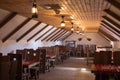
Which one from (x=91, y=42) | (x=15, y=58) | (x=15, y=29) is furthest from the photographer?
(x=91, y=42)

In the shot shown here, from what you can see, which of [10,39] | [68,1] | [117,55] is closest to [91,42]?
[10,39]

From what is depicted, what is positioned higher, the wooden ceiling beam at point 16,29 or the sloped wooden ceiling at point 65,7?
the sloped wooden ceiling at point 65,7

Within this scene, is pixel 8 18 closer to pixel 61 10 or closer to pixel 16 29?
pixel 16 29

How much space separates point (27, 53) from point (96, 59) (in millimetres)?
4008

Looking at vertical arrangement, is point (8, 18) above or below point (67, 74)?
above

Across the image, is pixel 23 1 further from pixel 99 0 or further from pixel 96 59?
pixel 96 59

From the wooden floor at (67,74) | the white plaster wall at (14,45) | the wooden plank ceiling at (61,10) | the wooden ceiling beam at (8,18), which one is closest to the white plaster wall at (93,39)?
the white plaster wall at (14,45)

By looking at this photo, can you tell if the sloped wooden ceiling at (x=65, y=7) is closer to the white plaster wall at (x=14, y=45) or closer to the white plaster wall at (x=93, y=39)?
the white plaster wall at (x=14, y=45)

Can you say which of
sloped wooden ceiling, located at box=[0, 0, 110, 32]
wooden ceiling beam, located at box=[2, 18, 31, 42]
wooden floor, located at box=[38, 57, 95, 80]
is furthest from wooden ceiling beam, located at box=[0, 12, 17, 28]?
wooden floor, located at box=[38, 57, 95, 80]

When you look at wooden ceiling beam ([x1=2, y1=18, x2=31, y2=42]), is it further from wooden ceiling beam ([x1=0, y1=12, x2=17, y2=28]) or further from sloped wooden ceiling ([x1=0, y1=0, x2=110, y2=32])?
wooden ceiling beam ([x1=0, y1=12, x2=17, y2=28])

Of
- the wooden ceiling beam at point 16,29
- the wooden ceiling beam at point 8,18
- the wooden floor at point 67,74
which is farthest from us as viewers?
the wooden ceiling beam at point 16,29

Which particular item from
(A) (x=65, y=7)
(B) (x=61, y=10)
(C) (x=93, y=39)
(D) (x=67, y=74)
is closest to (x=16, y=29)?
(B) (x=61, y=10)

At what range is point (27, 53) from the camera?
10.5 metres

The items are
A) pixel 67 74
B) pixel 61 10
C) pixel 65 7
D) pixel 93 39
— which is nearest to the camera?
pixel 65 7
